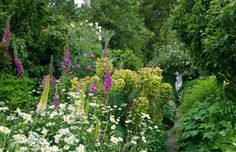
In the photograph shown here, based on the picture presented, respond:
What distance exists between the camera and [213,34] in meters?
6.59

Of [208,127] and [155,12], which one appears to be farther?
[155,12]

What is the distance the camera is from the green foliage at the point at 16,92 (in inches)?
249

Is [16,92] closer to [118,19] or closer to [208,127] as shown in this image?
[208,127]

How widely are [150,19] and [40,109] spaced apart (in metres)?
24.9

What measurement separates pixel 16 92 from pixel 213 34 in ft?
10.5

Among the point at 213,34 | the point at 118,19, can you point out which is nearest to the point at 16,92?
the point at 213,34

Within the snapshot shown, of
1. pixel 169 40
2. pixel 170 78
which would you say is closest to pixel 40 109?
pixel 170 78

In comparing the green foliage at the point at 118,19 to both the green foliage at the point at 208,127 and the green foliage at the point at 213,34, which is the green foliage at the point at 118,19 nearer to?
the green foliage at the point at 213,34

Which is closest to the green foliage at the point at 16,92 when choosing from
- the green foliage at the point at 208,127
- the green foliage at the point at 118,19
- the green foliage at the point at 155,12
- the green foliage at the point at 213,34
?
the green foliage at the point at 208,127

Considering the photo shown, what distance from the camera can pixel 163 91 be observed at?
786 centimetres

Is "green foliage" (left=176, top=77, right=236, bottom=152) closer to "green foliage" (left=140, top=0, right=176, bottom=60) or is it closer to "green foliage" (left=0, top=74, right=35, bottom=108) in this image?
"green foliage" (left=0, top=74, right=35, bottom=108)

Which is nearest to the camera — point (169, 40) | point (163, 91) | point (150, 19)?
point (163, 91)

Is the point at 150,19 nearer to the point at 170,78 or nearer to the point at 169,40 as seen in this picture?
the point at 169,40

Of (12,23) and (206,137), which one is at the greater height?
(12,23)
